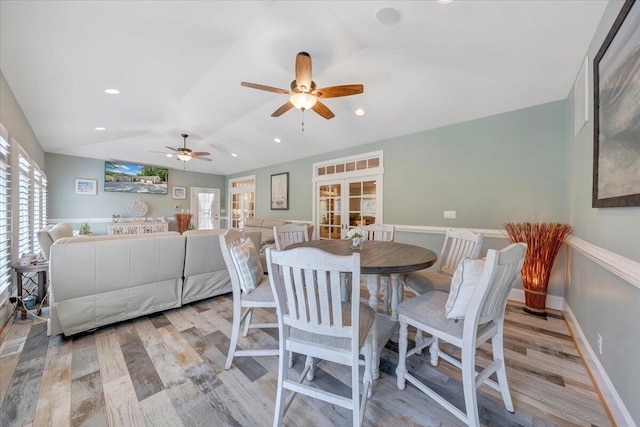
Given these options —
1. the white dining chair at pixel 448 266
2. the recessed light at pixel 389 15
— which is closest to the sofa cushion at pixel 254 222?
the white dining chair at pixel 448 266

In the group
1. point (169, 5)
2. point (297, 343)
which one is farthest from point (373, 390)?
point (169, 5)

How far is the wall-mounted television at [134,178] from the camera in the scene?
661cm

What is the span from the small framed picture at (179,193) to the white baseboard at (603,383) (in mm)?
9087

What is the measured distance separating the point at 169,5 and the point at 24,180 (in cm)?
305

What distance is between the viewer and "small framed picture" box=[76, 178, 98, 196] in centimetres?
618

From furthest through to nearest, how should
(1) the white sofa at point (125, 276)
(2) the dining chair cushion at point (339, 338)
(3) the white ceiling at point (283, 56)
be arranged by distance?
(1) the white sofa at point (125, 276) → (3) the white ceiling at point (283, 56) → (2) the dining chair cushion at point (339, 338)

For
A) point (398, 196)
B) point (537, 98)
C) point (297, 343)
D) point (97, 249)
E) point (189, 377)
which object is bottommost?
point (189, 377)

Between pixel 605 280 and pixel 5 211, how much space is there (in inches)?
205

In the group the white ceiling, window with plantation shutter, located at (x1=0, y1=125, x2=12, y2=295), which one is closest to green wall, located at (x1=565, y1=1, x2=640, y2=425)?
the white ceiling

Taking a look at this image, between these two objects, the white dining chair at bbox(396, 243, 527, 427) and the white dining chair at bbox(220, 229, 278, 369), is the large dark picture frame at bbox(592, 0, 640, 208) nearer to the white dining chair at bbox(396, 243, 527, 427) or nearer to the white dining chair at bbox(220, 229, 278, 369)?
the white dining chair at bbox(396, 243, 527, 427)

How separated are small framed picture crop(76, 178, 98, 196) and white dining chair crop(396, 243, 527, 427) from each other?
8345mm

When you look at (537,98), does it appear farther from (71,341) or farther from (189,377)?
(71,341)

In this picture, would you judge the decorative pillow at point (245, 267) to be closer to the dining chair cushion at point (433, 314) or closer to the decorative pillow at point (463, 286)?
the dining chair cushion at point (433, 314)

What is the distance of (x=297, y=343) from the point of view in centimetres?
125
